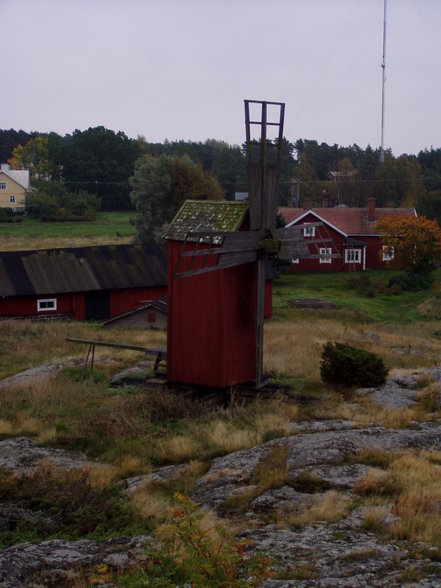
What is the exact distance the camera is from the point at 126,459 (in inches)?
455

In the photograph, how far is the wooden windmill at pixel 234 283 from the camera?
1497 centimetres

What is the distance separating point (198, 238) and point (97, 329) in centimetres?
1472

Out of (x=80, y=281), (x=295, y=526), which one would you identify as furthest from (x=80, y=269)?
(x=295, y=526)

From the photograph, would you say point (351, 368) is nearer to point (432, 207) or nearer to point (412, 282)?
point (412, 282)

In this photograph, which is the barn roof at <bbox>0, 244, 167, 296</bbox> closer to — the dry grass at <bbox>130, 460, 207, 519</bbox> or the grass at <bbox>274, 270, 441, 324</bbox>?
the grass at <bbox>274, 270, 441, 324</bbox>

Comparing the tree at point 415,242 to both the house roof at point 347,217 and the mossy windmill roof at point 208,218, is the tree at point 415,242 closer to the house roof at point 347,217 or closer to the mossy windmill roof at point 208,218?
the house roof at point 347,217

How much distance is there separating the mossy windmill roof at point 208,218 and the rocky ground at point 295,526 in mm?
4699

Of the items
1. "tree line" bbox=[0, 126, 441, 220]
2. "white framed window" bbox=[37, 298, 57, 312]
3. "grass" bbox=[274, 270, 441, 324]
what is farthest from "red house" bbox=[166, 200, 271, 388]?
"tree line" bbox=[0, 126, 441, 220]

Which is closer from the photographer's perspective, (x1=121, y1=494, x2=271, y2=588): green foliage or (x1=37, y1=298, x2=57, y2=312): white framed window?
(x1=121, y1=494, x2=271, y2=588): green foliage

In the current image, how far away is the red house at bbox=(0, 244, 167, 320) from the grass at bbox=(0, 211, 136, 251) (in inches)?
628

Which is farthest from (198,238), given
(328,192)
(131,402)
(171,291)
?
(328,192)

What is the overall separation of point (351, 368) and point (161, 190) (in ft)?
122

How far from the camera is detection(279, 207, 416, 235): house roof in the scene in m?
52.2

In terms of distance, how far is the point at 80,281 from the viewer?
109 ft
